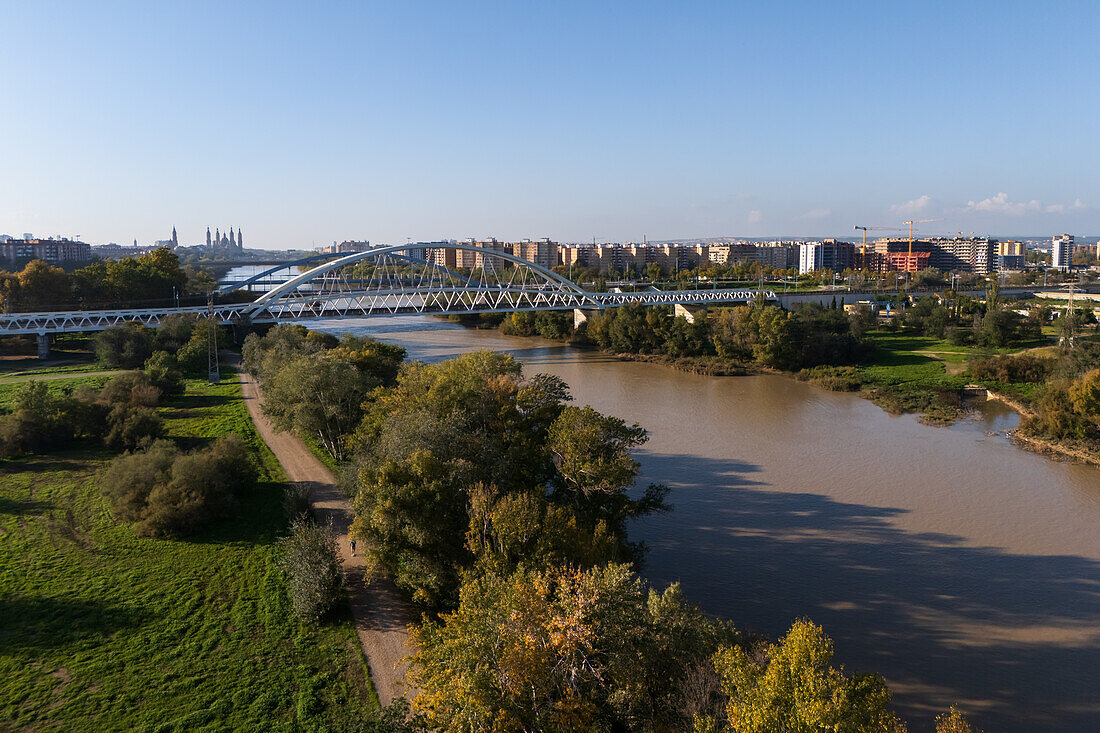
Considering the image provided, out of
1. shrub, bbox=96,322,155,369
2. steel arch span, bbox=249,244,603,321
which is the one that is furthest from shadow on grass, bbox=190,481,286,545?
steel arch span, bbox=249,244,603,321

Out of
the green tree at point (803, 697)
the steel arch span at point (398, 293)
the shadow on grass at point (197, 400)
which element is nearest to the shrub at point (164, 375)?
the shadow on grass at point (197, 400)

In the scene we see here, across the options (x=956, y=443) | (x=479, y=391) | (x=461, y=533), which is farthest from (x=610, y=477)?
(x=956, y=443)

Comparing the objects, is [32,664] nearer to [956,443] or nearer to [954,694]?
[954,694]

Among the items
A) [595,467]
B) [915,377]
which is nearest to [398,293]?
[915,377]

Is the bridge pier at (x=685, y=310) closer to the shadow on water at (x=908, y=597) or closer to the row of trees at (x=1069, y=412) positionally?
the row of trees at (x=1069, y=412)

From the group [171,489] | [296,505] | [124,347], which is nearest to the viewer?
[171,489]

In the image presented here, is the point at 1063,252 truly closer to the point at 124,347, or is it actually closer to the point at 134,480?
the point at 124,347
